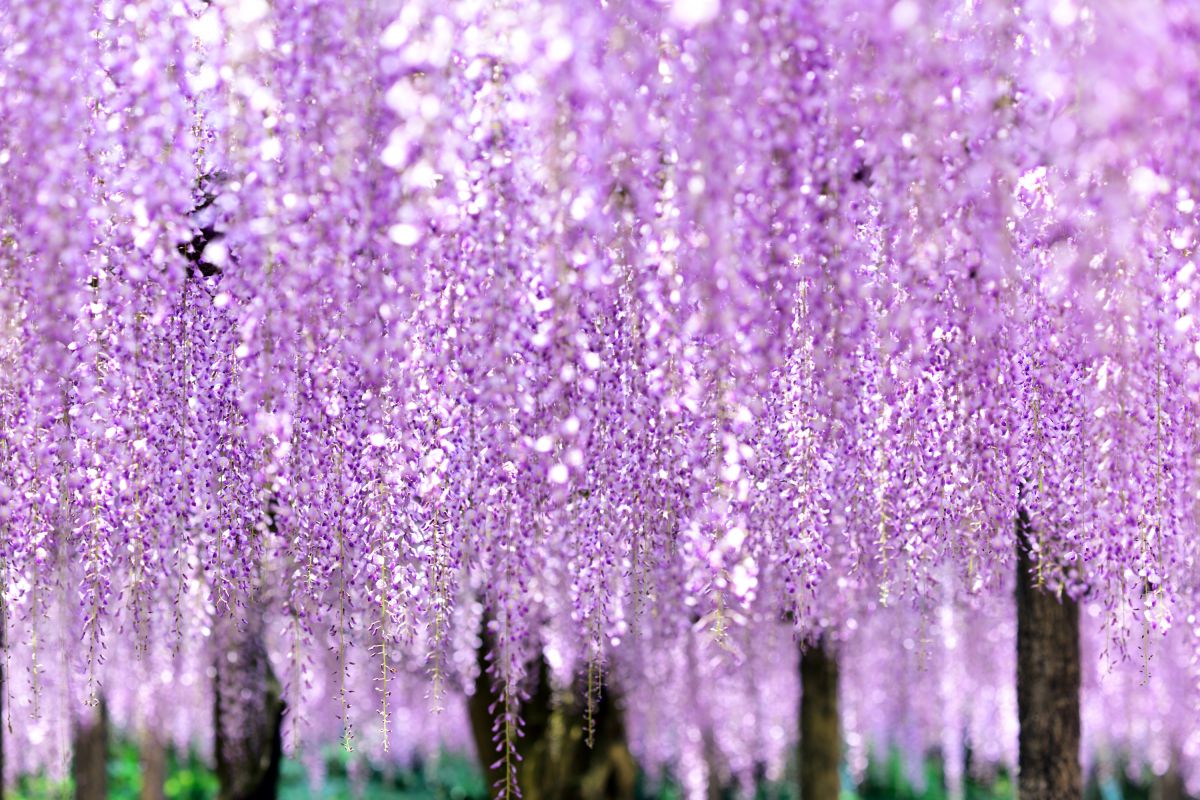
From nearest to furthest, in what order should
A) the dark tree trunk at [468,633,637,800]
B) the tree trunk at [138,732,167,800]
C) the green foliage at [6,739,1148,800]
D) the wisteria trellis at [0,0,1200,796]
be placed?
the wisteria trellis at [0,0,1200,796], the dark tree trunk at [468,633,637,800], the tree trunk at [138,732,167,800], the green foliage at [6,739,1148,800]

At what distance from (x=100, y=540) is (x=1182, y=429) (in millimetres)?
3678

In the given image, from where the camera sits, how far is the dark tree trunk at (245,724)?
8.22m

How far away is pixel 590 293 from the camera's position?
3984 millimetres

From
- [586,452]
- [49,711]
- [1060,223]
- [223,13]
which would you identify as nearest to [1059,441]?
[1060,223]

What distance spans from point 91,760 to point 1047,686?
8.50m

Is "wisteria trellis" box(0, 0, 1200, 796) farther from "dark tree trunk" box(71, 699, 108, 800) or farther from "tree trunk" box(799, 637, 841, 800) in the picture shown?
"dark tree trunk" box(71, 699, 108, 800)

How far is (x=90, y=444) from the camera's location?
4516 millimetres

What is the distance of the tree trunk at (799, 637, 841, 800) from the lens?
841 cm

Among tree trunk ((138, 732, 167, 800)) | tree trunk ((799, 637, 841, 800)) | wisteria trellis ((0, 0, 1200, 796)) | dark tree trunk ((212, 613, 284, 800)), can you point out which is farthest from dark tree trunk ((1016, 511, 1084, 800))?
tree trunk ((138, 732, 167, 800))

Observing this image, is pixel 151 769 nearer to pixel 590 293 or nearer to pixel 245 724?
pixel 245 724

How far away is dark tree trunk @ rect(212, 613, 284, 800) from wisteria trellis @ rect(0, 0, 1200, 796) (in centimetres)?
323

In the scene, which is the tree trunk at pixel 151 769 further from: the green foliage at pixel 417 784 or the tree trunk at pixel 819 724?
the tree trunk at pixel 819 724

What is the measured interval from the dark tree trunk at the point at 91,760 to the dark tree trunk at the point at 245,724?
3.43 m

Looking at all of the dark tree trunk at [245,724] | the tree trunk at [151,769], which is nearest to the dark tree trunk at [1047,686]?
the dark tree trunk at [245,724]
